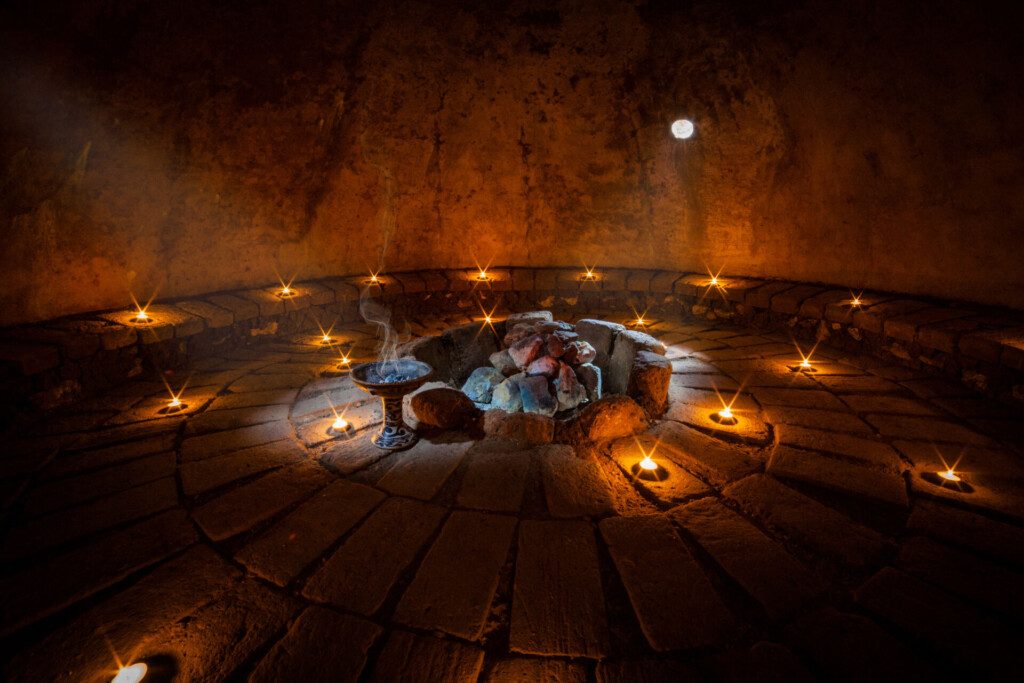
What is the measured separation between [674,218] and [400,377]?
5.16 meters

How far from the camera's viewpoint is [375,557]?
6.30ft

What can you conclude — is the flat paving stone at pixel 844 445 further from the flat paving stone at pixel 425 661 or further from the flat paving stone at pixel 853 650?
the flat paving stone at pixel 425 661

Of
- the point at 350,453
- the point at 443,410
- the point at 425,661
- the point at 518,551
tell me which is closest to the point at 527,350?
the point at 443,410

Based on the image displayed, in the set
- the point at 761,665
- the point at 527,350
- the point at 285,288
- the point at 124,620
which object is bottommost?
the point at 124,620

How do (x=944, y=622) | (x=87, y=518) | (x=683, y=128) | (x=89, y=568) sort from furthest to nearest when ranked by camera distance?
(x=683, y=128) < (x=87, y=518) < (x=89, y=568) < (x=944, y=622)

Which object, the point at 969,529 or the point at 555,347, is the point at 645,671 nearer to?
the point at 969,529

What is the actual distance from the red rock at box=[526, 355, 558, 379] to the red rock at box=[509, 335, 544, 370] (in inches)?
3.3

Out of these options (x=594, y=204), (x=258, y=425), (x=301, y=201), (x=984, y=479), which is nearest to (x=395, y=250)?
(x=301, y=201)

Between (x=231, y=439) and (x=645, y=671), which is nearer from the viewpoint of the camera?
(x=645, y=671)

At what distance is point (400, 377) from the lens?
3014 mm

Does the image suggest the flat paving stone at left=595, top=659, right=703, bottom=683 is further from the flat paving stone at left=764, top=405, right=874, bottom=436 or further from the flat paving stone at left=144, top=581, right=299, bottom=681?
the flat paving stone at left=764, top=405, right=874, bottom=436

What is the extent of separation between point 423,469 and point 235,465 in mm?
1111

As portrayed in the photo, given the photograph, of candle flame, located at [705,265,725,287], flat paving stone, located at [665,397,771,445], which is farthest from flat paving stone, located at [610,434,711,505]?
candle flame, located at [705,265,725,287]

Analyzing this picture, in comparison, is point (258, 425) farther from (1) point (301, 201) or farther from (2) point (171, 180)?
(1) point (301, 201)
